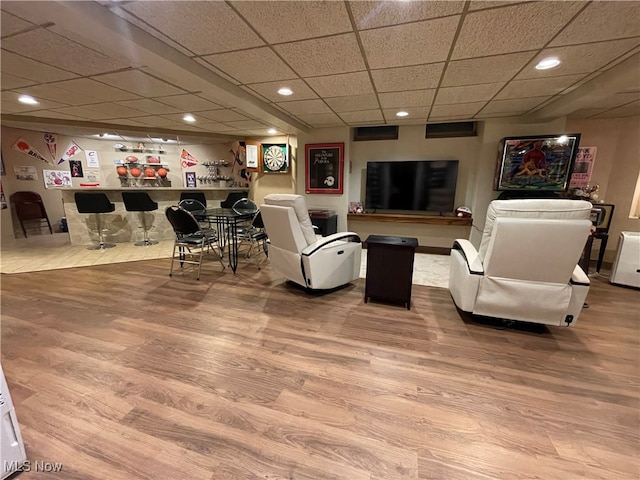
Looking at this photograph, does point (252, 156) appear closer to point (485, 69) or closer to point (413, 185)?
point (413, 185)

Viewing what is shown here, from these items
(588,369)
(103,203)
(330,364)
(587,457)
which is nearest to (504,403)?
(587,457)

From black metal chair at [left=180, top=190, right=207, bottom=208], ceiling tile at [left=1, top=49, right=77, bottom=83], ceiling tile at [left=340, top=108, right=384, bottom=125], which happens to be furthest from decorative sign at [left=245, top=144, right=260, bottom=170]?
ceiling tile at [left=1, top=49, right=77, bottom=83]

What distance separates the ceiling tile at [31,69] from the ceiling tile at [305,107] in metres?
2.24

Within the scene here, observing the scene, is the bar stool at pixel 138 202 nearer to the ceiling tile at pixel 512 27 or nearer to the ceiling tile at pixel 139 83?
the ceiling tile at pixel 139 83

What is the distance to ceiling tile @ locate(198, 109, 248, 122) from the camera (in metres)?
3.97

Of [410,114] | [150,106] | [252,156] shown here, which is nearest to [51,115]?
[150,106]

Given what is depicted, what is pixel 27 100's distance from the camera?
3.54 m

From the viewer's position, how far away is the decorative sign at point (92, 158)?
21.0 ft

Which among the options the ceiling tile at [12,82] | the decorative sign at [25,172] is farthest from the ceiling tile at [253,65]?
the decorative sign at [25,172]

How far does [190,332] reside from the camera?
231cm

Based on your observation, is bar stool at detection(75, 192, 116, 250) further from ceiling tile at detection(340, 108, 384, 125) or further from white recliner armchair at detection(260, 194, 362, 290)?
ceiling tile at detection(340, 108, 384, 125)

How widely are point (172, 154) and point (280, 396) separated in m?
7.11

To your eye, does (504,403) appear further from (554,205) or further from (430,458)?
(554,205)

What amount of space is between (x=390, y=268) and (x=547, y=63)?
2212mm
